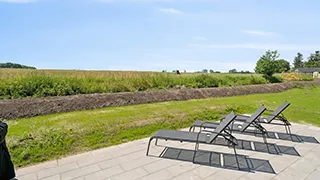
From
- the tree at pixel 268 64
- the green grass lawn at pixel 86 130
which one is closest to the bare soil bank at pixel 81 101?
the green grass lawn at pixel 86 130

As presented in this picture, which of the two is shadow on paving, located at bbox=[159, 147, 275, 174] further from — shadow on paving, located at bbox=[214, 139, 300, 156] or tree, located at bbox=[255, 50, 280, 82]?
tree, located at bbox=[255, 50, 280, 82]

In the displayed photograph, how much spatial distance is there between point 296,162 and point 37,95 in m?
9.54

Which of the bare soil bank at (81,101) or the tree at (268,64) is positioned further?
the tree at (268,64)

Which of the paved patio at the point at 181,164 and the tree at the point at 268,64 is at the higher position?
the tree at the point at 268,64

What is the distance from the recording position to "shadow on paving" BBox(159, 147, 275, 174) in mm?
3525

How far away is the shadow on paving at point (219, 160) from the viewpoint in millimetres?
3525

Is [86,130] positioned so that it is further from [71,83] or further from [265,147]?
[71,83]

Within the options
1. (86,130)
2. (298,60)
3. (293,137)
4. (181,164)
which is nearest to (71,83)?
(86,130)

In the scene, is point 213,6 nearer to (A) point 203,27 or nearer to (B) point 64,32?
(A) point 203,27

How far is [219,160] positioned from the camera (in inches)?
150

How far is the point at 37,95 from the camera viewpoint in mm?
8977

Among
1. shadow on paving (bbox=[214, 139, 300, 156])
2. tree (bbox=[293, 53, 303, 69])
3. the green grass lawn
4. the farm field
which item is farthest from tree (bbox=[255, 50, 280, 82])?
tree (bbox=[293, 53, 303, 69])

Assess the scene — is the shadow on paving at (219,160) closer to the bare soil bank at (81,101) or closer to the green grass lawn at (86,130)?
the green grass lawn at (86,130)

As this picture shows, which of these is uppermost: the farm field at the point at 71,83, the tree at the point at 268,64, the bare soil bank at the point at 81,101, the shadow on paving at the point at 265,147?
the tree at the point at 268,64
